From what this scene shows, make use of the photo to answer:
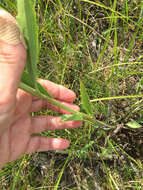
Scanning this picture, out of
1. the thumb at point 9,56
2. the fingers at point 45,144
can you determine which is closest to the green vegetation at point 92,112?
the fingers at point 45,144

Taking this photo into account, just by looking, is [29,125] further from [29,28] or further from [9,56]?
[29,28]

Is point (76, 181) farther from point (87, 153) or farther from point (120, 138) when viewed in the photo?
point (120, 138)

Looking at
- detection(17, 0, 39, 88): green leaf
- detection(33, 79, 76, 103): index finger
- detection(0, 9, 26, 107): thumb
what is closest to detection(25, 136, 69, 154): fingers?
detection(33, 79, 76, 103): index finger

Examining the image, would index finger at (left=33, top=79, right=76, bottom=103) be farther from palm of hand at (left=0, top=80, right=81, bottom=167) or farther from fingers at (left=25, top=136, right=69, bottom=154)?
fingers at (left=25, top=136, right=69, bottom=154)

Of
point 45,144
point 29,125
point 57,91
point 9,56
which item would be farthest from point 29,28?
point 45,144

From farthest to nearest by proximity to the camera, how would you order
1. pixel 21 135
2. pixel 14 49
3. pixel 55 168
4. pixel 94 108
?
1. pixel 55 168
2. pixel 94 108
3. pixel 21 135
4. pixel 14 49

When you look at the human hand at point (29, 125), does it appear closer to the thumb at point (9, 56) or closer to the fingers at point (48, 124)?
the fingers at point (48, 124)

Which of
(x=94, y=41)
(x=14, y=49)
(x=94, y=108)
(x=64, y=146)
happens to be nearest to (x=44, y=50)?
(x=94, y=41)
